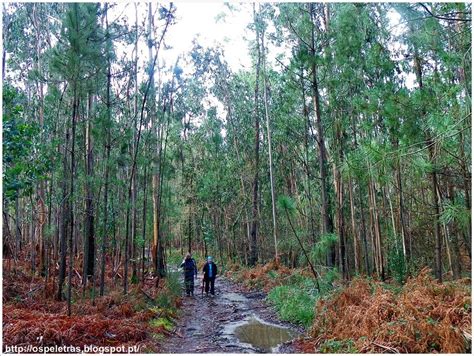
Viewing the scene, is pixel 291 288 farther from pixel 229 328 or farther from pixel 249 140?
pixel 249 140

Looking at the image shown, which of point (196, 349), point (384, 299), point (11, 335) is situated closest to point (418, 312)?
point (384, 299)

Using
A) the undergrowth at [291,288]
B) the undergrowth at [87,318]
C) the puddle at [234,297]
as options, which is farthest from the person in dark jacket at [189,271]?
the undergrowth at [291,288]

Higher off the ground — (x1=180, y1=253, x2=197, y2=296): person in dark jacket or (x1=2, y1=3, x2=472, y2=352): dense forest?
(x1=2, y1=3, x2=472, y2=352): dense forest

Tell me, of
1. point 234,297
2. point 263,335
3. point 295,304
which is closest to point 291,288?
point 234,297

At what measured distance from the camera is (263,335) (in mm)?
7977

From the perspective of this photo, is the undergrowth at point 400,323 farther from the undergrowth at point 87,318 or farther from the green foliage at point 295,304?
the undergrowth at point 87,318

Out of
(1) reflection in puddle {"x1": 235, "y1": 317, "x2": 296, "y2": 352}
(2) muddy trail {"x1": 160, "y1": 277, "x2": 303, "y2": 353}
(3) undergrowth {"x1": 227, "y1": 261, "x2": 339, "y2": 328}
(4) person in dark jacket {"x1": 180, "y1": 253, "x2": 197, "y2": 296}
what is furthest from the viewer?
(4) person in dark jacket {"x1": 180, "y1": 253, "x2": 197, "y2": 296}

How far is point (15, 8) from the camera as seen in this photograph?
55.9ft

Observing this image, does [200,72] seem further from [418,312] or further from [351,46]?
[418,312]

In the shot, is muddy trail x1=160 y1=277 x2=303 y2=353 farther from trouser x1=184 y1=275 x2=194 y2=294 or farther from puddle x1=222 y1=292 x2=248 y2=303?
trouser x1=184 y1=275 x2=194 y2=294

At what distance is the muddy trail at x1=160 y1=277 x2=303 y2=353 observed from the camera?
702 centimetres

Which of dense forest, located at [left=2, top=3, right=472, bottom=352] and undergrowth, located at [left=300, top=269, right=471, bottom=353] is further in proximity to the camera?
dense forest, located at [left=2, top=3, right=472, bottom=352]

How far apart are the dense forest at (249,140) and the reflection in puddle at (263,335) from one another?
1212mm

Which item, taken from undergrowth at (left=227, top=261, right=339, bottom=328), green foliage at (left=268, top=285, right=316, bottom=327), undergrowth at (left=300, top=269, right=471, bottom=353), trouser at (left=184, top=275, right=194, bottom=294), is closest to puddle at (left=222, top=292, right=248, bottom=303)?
undergrowth at (left=227, top=261, right=339, bottom=328)
